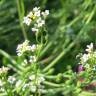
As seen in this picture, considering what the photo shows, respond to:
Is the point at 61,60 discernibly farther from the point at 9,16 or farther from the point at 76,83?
the point at 76,83

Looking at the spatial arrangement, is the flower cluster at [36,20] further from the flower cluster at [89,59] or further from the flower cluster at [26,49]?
the flower cluster at [89,59]

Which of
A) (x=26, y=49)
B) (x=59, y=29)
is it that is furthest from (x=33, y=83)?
(x=59, y=29)

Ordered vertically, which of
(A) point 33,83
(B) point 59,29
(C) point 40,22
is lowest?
(A) point 33,83

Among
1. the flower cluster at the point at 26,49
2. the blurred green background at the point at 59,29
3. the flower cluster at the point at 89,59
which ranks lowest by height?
the flower cluster at the point at 89,59

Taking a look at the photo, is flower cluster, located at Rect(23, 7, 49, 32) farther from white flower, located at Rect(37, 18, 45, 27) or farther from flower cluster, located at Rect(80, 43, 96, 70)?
flower cluster, located at Rect(80, 43, 96, 70)

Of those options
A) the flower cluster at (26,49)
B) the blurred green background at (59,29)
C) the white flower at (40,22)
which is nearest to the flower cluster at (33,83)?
the flower cluster at (26,49)

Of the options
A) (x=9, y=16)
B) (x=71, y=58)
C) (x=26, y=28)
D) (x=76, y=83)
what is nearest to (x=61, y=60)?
(x=71, y=58)

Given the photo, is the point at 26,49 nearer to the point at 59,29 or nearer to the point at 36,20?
the point at 36,20

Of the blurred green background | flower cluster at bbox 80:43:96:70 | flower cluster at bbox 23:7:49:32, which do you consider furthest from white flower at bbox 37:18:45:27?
the blurred green background
